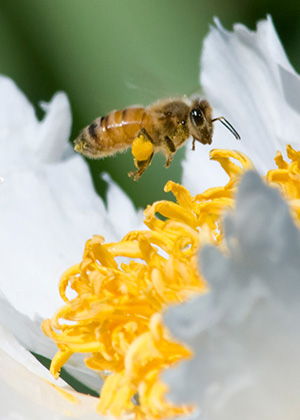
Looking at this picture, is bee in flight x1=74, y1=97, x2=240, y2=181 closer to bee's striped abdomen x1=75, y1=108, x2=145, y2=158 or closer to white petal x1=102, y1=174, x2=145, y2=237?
bee's striped abdomen x1=75, y1=108, x2=145, y2=158

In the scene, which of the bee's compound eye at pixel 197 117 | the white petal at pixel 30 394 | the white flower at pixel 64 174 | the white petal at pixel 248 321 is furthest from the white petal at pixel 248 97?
the white petal at pixel 248 321

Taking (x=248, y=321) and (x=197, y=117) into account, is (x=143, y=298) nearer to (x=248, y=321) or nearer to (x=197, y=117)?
(x=248, y=321)

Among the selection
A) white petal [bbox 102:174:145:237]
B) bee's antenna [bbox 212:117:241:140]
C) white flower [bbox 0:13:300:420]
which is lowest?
white petal [bbox 102:174:145:237]

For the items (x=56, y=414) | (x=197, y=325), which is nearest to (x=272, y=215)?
(x=197, y=325)

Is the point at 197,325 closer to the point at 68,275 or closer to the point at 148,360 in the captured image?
the point at 148,360

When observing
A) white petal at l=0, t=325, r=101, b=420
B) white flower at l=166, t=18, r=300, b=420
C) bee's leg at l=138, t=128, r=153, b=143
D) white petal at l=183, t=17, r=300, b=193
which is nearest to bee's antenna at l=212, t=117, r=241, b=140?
white petal at l=183, t=17, r=300, b=193

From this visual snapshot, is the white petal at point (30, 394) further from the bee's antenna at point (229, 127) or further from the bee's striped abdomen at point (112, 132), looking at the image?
the bee's antenna at point (229, 127)

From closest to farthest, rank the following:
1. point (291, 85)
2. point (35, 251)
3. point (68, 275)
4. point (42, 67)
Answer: point (68, 275)
point (291, 85)
point (35, 251)
point (42, 67)
